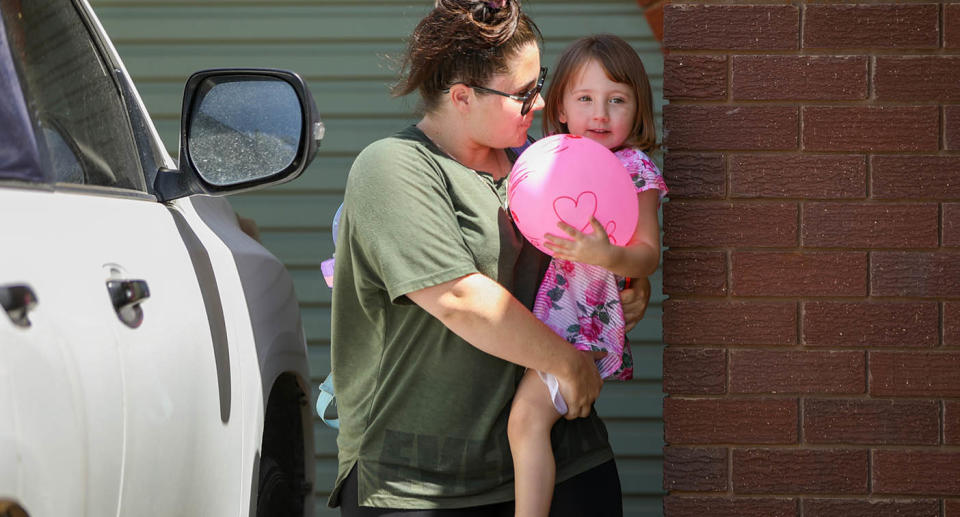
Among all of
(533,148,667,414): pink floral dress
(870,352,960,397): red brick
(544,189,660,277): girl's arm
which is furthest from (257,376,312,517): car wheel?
(870,352,960,397): red brick

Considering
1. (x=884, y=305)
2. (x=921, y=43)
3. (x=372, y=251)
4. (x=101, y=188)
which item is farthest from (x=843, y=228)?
(x=101, y=188)

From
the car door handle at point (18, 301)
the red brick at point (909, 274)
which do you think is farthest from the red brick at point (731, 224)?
the car door handle at point (18, 301)

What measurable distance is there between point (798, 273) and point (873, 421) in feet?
1.47

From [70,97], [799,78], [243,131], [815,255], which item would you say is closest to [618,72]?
[799,78]

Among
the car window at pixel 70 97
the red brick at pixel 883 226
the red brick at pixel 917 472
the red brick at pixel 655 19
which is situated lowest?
the red brick at pixel 917 472

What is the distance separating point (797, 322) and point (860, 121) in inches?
22.3

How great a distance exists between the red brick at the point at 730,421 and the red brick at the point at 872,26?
99 cm

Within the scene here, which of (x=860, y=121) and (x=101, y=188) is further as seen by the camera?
(x=860, y=121)

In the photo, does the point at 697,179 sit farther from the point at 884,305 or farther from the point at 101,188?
the point at 101,188

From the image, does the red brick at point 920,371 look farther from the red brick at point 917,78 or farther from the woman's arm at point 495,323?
the woman's arm at point 495,323

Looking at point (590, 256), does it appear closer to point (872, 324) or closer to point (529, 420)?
point (529, 420)

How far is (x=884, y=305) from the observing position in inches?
119

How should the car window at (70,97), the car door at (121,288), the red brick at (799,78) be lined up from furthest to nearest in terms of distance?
the red brick at (799,78), the car window at (70,97), the car door at (121,288)

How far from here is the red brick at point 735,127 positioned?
119 inches
